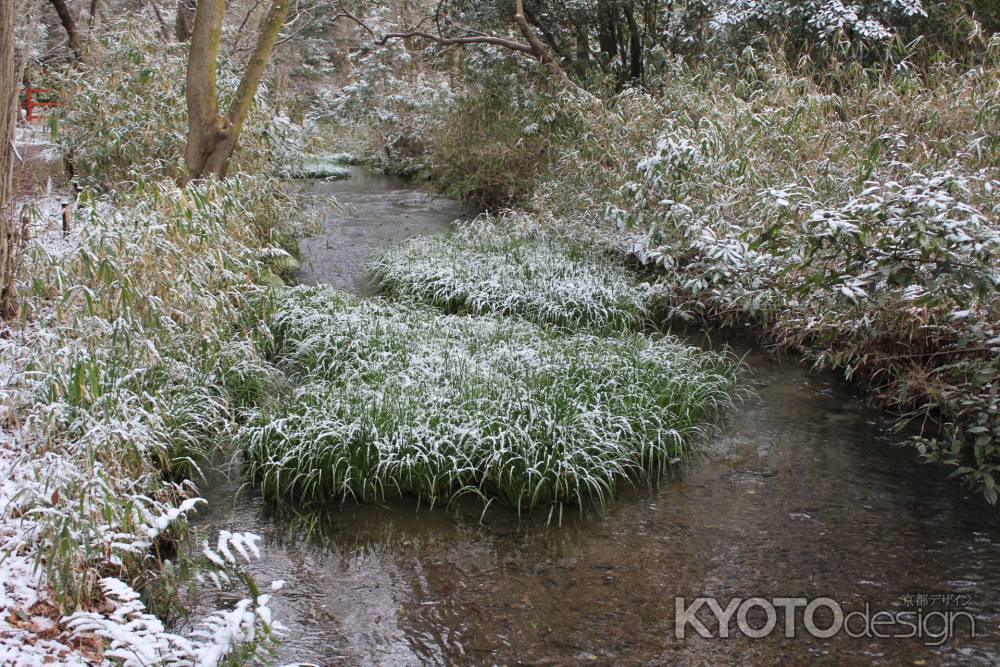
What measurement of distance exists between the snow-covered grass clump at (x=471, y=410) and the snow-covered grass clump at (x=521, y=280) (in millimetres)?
858

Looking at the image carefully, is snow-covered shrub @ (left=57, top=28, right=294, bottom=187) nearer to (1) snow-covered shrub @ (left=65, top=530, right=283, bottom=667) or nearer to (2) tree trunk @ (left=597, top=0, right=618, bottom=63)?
(1) snow-covered shrub @ (left=65, top=530, right=283, bottom=667)

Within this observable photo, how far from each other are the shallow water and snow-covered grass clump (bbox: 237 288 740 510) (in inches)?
7.0

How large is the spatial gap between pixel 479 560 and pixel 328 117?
41.2 ft

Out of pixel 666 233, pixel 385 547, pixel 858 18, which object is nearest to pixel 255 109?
pixel 666 233

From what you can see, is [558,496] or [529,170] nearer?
[558,496]

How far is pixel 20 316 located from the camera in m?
3.86

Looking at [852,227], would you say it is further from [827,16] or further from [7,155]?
[827,16]

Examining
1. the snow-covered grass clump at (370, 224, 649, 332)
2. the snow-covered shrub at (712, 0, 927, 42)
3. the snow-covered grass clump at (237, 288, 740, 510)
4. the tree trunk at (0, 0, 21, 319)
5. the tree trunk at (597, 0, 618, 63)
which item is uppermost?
the tree trunk at (597, 0, 618, 63)

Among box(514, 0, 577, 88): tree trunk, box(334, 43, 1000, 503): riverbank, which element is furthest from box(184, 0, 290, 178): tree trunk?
box(514, 0, 577, 88): tree trunk

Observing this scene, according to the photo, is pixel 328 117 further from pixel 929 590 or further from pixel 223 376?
pixel 929 590

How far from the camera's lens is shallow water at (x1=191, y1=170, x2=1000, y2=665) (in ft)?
9.96

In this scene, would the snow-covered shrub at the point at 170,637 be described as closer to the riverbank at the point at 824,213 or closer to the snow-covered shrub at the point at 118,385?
the snow-covered shrub at the point at 118,385

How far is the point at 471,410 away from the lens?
4516mm

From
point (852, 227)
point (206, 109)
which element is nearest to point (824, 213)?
point (852, 227)
